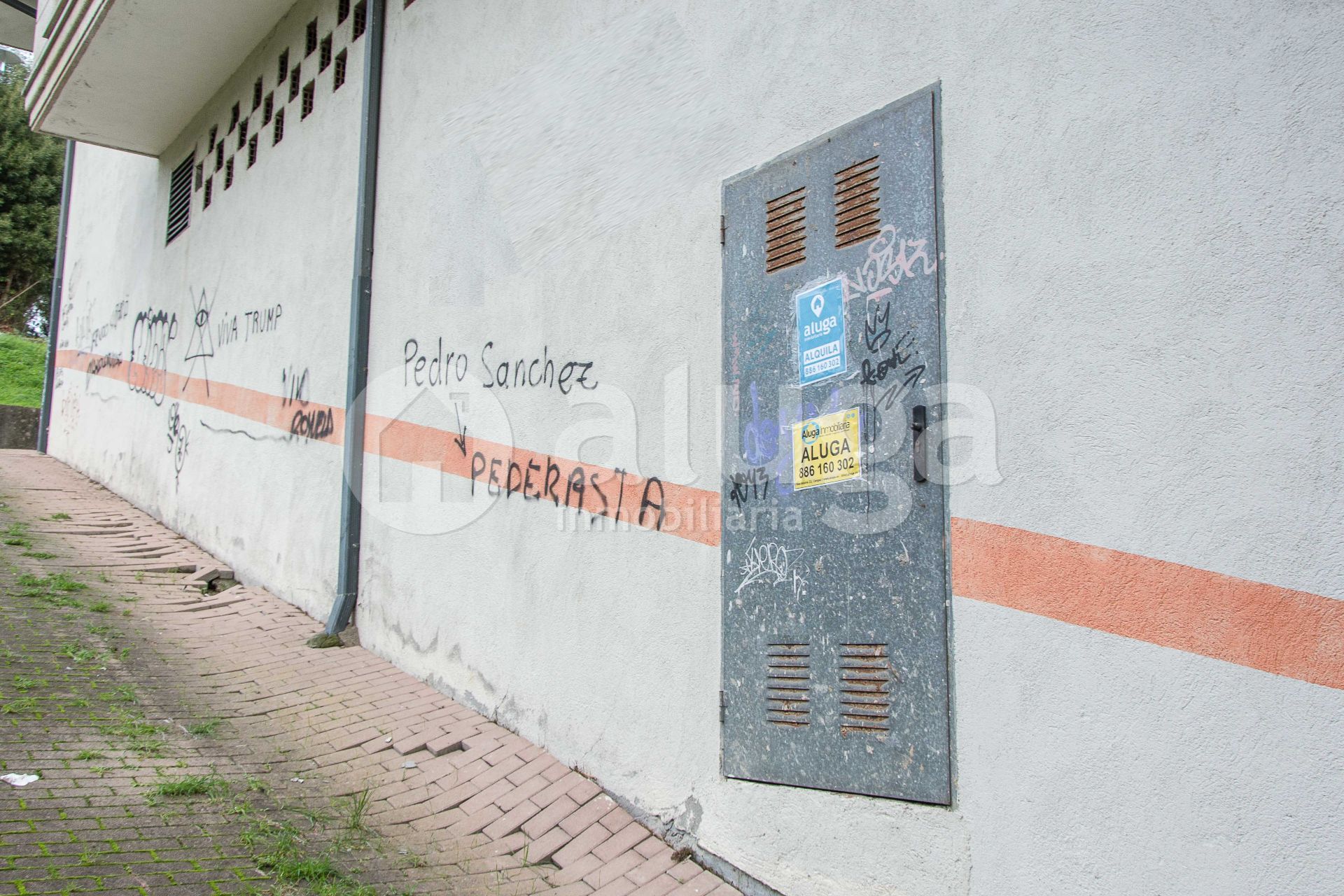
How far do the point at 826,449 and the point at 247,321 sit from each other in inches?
265

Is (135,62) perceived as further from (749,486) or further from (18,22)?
(749,486)

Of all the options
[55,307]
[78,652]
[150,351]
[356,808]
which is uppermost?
[55,307]

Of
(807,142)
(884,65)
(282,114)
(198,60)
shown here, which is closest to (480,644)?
(807,142)

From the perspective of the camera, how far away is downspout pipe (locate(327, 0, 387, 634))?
6.82 m

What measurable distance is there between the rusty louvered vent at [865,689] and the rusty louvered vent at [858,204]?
1499 mm

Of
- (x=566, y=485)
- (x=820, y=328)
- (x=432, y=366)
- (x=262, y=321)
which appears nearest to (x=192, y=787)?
(x=566, y=485)

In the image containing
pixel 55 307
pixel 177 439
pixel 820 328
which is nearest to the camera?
pixel 820 328

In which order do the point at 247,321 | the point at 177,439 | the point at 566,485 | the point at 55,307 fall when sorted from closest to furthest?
the point at 566,485 < the point at 247,321 < the point at 177,439 < the point at 55,307

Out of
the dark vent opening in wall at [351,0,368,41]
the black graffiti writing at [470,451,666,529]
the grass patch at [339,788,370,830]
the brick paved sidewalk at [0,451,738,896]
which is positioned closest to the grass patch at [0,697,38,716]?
the brick paved sidewalk at [0,451,738,896]

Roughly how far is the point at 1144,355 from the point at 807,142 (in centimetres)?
170

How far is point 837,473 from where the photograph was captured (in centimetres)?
377

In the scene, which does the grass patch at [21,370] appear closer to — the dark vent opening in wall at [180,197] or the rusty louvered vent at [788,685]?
the dark vent opening in wall at [180,197]

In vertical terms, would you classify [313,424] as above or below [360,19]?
below

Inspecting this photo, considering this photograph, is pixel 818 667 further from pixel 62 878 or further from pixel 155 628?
pixel 155 628
